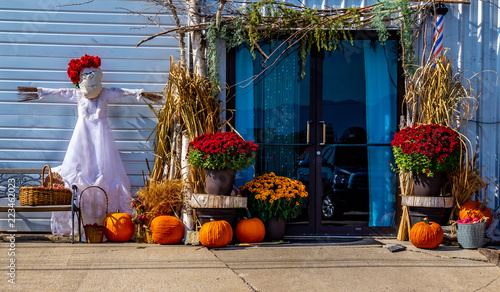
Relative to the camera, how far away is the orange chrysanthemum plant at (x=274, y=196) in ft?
20.0

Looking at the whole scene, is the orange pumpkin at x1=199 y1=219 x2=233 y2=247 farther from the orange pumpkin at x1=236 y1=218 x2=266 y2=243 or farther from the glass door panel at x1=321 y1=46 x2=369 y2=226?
the glass door panel at x1=321 y1=46 x2=369 y2=226

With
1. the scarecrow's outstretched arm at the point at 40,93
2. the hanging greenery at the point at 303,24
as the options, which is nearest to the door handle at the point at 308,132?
the hanging greenery at the point at 303,24

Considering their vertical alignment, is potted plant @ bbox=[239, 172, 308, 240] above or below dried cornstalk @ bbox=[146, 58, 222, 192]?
below

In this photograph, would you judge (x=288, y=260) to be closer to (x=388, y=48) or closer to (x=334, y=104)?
(x=334, y=104)

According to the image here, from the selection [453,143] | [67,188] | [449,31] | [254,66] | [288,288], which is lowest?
[288,288]

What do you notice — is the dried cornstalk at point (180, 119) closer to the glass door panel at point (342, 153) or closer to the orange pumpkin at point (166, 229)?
the orange pumpkin at point (166, 229)

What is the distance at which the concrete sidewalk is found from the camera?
14.0ft

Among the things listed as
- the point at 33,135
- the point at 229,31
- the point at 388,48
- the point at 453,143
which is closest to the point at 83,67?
the point at 33,135

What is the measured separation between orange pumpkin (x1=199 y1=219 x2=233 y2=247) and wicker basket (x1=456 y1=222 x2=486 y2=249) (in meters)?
2.42

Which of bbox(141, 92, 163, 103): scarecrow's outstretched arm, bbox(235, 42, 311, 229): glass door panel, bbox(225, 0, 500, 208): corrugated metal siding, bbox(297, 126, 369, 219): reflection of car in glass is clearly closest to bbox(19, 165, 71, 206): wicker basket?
bbox(141, 92, 163, 103): scarecrow's outstretched arm

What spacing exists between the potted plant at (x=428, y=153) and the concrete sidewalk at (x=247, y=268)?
74 centimetres

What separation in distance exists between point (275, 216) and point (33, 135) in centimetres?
310

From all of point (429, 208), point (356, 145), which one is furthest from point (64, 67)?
point (429, 208)

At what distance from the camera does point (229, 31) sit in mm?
6664
